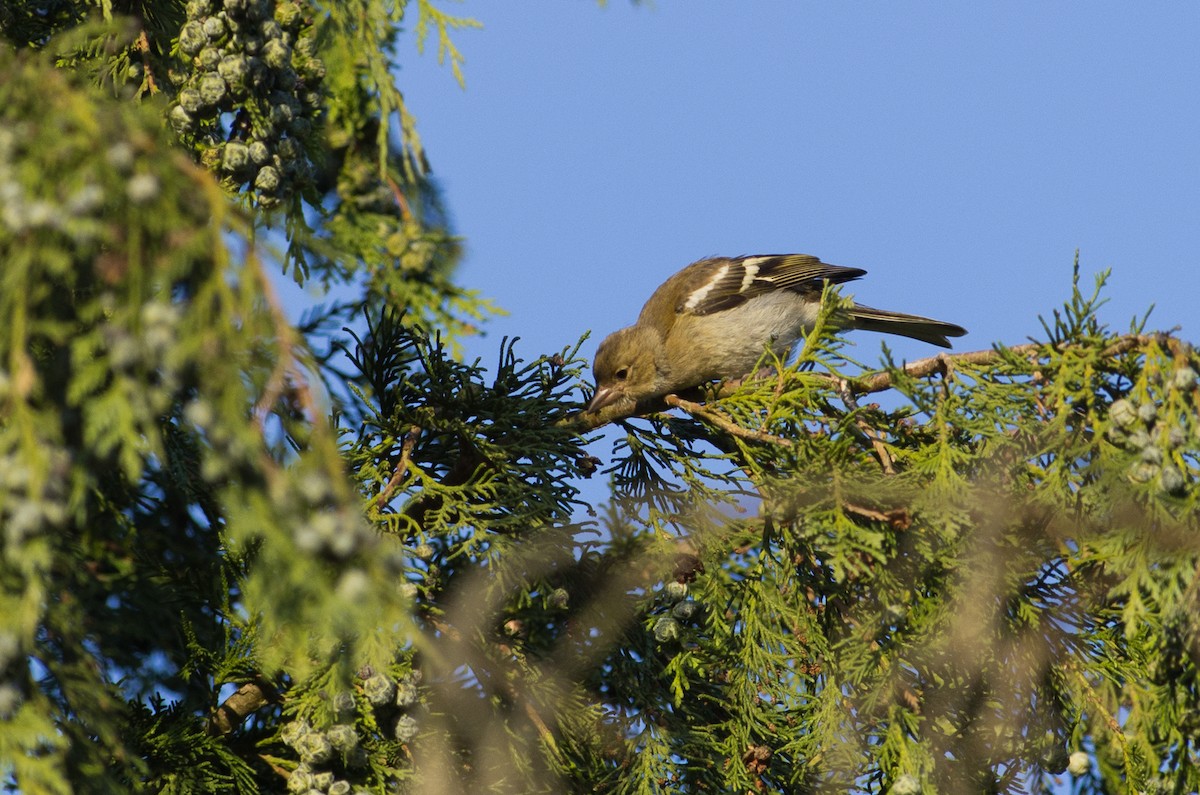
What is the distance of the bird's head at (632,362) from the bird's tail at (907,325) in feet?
5.08

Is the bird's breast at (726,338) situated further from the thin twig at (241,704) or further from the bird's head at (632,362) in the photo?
the thin twig at (241,704)

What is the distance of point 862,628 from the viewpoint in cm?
342

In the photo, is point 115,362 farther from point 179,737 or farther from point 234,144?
point 234,144

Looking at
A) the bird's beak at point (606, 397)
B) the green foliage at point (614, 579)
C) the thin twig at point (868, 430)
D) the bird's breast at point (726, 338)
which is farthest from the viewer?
the bird's breast at point (726, 338)

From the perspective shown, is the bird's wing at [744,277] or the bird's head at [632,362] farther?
the bird's wing at [744,277]

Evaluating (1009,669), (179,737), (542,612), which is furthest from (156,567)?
(1009,669)

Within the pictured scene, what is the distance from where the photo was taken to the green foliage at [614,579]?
315 cm

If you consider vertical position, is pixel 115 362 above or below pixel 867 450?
above

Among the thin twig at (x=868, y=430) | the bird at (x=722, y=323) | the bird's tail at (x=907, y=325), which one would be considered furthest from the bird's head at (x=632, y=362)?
the thin twig at (x=868, y=430)

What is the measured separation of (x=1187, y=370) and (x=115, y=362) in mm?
2835

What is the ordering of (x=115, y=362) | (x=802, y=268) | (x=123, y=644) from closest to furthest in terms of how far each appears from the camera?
(x=115, y=362), (x=123, y=644), (x=802, y=268)

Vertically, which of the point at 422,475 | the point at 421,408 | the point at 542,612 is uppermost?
the point at 421,408

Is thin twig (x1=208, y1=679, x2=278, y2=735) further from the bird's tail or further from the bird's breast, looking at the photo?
the bird's tail

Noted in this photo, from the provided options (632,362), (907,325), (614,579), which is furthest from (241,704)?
(907,325)
